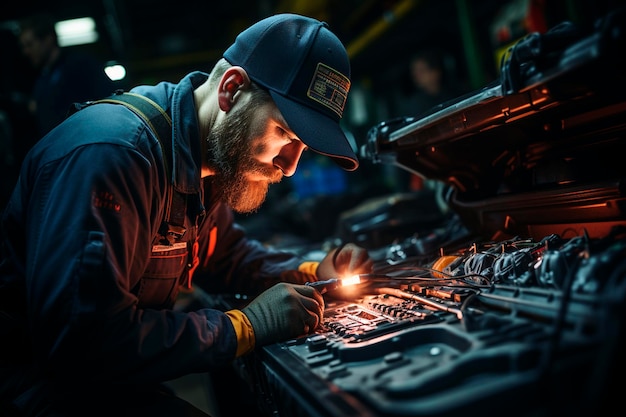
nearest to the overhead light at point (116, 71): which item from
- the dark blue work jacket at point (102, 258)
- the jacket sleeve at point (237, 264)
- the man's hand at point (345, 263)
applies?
the jacket sleeve at point (237, 264)

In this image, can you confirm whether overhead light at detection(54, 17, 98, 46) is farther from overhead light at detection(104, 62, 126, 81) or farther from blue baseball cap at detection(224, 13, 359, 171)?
blue baseball cap at detection(224, 13, 359, 171)

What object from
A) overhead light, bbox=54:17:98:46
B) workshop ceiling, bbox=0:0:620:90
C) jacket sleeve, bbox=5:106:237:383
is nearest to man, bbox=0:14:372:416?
jacket sleeve, bbox=5:106:237:383

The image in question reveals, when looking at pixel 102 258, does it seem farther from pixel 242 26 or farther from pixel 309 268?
pixel 242 26

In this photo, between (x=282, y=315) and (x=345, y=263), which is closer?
(x=282, y=315)

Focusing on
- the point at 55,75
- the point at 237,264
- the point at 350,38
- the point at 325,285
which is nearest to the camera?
the point at 325,285

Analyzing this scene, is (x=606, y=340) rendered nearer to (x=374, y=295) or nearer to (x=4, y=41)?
(x=374, y=295)

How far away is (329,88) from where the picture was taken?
1.56 metres

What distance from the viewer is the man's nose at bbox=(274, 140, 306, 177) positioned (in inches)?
65.8

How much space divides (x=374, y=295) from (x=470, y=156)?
771 mm

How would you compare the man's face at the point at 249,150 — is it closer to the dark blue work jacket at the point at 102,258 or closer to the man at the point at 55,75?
the dark blue work jacket at the point at 102,258

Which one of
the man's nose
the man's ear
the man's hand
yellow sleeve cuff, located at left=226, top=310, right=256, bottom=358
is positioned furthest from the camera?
the man's hand

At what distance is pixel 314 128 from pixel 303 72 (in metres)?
0.20

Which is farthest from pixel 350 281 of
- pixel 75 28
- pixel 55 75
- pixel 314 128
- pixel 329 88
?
pixel 75 28

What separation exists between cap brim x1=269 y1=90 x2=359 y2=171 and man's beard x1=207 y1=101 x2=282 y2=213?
0.55 feet
